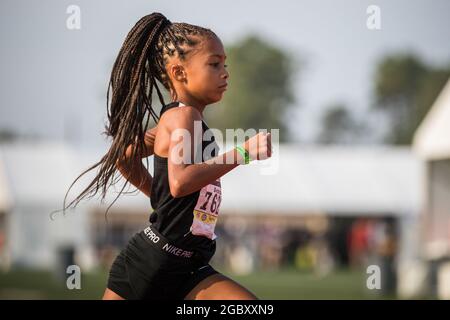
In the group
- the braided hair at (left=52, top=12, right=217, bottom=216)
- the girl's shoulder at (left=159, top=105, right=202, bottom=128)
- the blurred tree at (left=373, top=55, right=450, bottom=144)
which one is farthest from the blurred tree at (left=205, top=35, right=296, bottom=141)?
the girl's shoulder at (left=159, top=105, right=202, bottom=128)

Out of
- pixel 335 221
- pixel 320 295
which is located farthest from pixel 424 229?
pixel 335 221

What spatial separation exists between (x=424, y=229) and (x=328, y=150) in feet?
57.0

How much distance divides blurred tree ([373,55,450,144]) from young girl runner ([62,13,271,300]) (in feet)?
272

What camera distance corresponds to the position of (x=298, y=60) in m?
79.9

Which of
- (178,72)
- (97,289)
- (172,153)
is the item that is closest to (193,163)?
(172,153)

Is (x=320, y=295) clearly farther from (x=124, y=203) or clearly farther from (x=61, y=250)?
(x=124, y=203)

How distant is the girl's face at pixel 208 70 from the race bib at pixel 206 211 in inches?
18.2

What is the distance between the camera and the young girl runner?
4.20 metres

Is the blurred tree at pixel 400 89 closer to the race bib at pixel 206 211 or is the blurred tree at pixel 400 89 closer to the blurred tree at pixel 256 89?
the blurred tree at pixel 256 89

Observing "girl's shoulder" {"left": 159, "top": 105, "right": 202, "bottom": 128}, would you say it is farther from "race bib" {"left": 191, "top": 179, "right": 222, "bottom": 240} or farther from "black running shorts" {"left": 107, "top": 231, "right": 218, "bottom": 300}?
"black running shorts" {"left": 107, "top": 231, "right": 218, "bottom": 300}

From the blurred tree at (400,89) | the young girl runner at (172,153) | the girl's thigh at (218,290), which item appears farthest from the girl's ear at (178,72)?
the blurred tree at (400,89)

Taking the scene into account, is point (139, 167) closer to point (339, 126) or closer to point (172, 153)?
point (172, 153)

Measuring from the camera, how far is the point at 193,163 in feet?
13.6

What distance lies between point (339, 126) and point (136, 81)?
91.0 m
